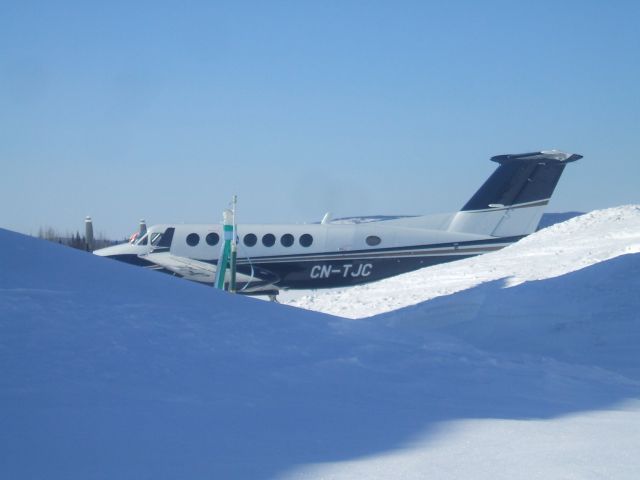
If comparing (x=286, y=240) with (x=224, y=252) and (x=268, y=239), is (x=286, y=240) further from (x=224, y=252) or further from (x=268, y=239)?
(x=224, y=252)

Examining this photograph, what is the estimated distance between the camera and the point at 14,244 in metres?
6.02

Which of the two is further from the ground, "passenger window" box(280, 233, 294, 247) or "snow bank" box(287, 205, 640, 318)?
"passenger window" box(280, 233, 294, 247)

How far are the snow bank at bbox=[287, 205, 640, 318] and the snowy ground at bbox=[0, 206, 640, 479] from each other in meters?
3.46

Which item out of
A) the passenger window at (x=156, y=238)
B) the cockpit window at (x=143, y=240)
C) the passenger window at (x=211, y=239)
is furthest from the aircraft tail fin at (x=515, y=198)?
the cockpit window at (x=143, y=240)

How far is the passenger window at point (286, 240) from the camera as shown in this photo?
2080cm

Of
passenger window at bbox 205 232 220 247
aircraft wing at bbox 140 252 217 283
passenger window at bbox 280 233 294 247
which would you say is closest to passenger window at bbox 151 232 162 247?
aircraft wing at bbox 140 252 217 283

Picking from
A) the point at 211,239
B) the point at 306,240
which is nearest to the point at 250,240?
the point at 211,239

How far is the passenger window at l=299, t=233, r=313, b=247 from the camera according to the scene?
67.9 feet

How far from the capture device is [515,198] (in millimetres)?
20391

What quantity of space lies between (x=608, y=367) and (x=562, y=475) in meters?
4.20

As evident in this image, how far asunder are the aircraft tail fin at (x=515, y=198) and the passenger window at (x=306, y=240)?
3.79 metres

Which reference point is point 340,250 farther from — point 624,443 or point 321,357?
point 624,443

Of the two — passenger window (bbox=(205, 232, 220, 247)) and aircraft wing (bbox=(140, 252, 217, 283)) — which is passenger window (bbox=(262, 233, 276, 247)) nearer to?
passenger window (bbox=(205, 232, 220, 247))

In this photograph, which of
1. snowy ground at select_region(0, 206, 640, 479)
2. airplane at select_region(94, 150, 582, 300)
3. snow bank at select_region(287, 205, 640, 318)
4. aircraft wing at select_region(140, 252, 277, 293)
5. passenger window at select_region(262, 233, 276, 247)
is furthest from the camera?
passenger window at select_region(262, 233, 276, 247)
